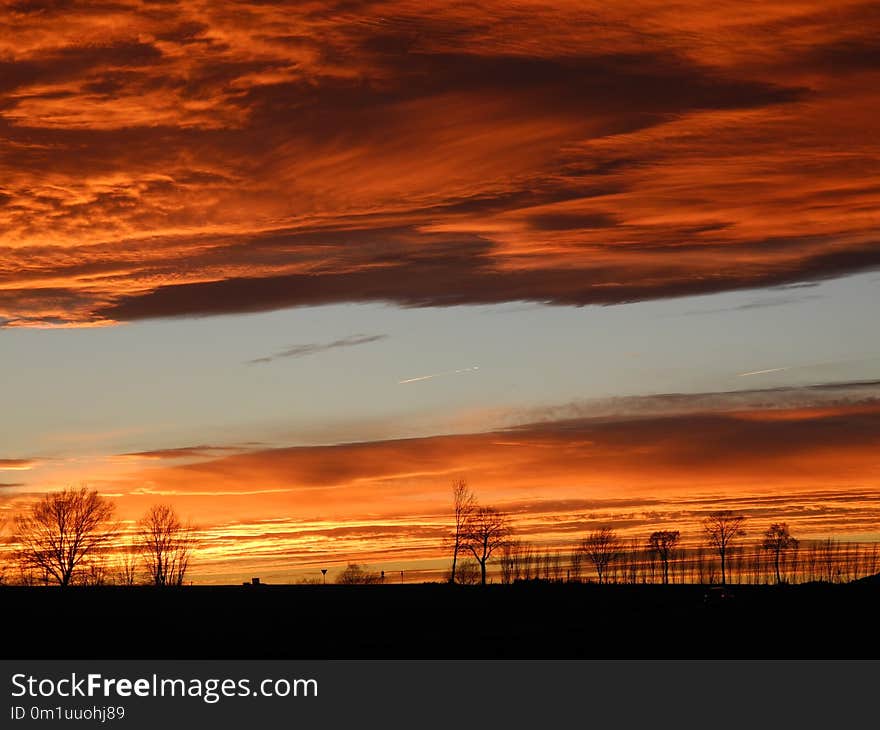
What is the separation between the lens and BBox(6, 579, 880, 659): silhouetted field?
212 feet

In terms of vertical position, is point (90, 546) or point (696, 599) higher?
point (90, 546)

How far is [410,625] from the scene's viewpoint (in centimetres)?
8156

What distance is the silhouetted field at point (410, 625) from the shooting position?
212 feet
